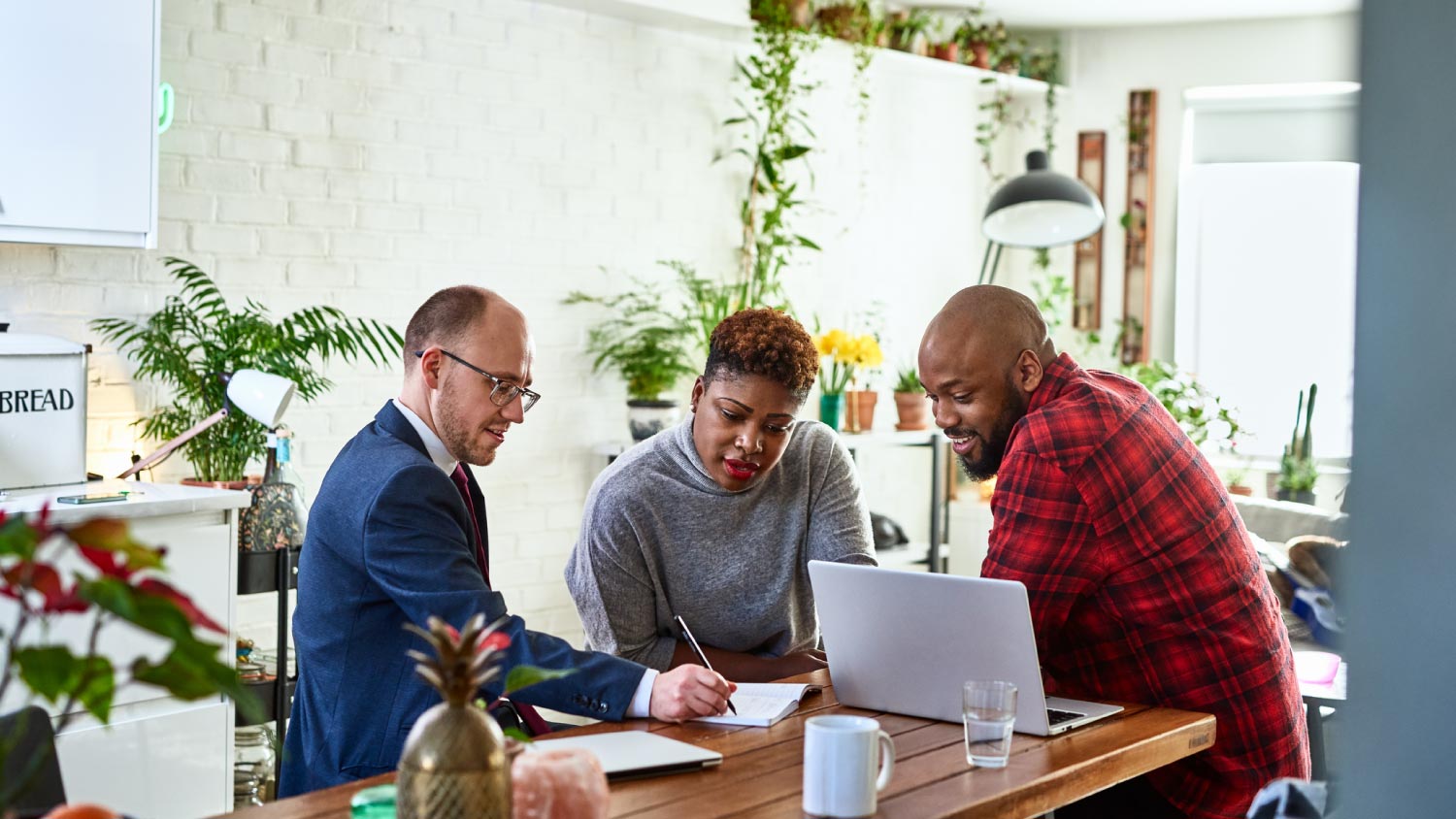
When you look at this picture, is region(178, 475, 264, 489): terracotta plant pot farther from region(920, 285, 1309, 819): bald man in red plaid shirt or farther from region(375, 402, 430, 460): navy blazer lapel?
region(920, 285, 1309, 819): bald man in red plaid shirt

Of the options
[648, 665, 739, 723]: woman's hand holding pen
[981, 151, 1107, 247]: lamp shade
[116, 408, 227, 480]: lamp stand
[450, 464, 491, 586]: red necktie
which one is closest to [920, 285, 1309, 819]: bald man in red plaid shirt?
[648, 665, 739, 723]: woman's hand holding pen

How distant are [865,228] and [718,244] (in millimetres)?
888

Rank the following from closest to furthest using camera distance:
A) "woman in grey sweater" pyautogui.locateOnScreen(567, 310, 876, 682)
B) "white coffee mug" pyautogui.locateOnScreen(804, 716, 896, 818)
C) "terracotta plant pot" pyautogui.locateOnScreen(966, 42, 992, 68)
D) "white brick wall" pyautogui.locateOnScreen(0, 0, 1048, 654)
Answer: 1. "white coffee mug" pyautogui.locateOnScreen(804, 716, 896, 818)
2. "woman in grey sweater" pyautogui.locateOnScreen(567, 310, 876, 682)
3. "white brick wall" pyautogui.locateOnScreen(0, 0, 1048, 654)
4. "terracotta plant pot" pyautogui.locateOnScreen(966, 42, 992, 68)

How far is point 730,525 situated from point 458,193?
6.77 ft

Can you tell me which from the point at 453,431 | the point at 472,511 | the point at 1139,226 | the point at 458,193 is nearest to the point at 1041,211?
the point at 1139,226

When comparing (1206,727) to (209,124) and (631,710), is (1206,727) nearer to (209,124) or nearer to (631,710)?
(631,710)

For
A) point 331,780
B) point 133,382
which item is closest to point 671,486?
point 331,780

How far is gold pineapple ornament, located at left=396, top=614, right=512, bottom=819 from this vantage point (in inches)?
46.8

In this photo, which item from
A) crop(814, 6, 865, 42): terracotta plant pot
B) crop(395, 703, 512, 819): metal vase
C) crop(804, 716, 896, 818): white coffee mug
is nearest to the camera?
crop(395, 703, 512, 819): metal vase

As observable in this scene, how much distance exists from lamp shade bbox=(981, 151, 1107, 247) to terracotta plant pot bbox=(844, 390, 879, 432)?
28.6 inches

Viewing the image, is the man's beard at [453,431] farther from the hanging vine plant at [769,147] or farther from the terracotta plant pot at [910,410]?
the terracotta plant pot at [910,410]

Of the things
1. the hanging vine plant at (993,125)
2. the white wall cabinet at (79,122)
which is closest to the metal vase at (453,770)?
the white wall cabinet at (79,122)

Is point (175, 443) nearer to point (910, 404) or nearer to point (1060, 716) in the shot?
point (1060, 716)

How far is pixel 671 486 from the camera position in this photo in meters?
2.68
